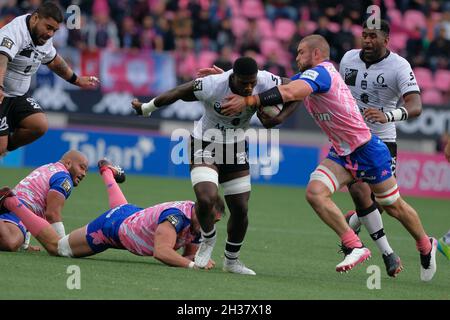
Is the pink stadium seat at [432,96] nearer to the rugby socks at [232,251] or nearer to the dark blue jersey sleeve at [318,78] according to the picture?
the dark blue jersey sleeve at [318,78]

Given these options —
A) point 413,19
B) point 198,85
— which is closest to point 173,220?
point 198,85

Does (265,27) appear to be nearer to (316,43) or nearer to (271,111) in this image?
(316,43)

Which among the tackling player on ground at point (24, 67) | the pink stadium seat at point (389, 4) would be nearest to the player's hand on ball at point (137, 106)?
the tackling player on ground at point (24, 67)

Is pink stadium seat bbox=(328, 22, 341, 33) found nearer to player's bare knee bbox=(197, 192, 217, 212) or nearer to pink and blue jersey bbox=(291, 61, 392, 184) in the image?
pink and blue jersey bbox=(291, 61, 392, 184)

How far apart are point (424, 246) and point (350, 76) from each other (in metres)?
2.30

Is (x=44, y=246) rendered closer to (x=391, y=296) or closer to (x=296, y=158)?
(x=391, y=296)

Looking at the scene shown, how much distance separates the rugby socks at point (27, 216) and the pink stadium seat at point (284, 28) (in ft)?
55.9

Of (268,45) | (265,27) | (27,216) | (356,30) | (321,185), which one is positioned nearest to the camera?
(321,185)

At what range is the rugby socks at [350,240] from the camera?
9.40m

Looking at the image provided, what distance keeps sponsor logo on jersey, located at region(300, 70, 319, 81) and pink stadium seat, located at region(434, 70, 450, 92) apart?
16.1m

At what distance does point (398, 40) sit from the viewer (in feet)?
87.5

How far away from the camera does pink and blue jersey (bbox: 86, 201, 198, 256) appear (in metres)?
9.45

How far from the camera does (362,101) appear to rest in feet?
36.9
